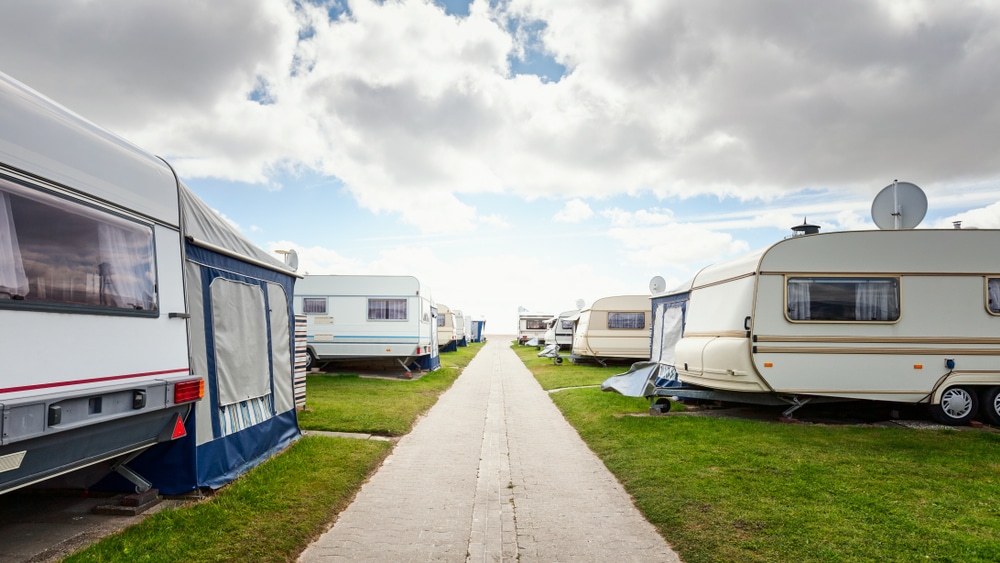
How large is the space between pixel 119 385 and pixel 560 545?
11.6 ft

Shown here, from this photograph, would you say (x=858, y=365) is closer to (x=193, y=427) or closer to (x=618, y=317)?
(x=193, y=427)

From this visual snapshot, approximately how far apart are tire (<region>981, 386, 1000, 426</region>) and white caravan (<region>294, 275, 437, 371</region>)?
12.9 meters

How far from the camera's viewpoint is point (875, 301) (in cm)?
967

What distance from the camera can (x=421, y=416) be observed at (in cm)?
1138

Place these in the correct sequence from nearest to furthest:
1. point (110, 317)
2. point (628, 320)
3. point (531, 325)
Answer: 1. point (110, 317)
2. point (628, 320)
3. point (531, 325)

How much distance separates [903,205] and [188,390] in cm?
1174

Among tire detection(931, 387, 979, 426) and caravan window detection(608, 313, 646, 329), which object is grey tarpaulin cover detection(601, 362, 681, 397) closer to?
tire detection(931, 387, 979, 426)

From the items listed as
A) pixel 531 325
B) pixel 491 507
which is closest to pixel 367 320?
pixel 491 507

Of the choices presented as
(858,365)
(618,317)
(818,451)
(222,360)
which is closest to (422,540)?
(222,360)

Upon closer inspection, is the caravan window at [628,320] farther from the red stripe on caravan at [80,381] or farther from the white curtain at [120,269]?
the white curtain at [120,269]

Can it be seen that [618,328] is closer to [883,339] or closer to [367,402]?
[367,402]

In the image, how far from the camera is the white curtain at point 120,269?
174 inches

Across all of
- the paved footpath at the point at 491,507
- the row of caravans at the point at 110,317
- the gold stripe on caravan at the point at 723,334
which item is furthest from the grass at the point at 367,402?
the gold stripe on caravan at the point at 723,334

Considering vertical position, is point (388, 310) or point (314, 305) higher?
point (314, 305)
